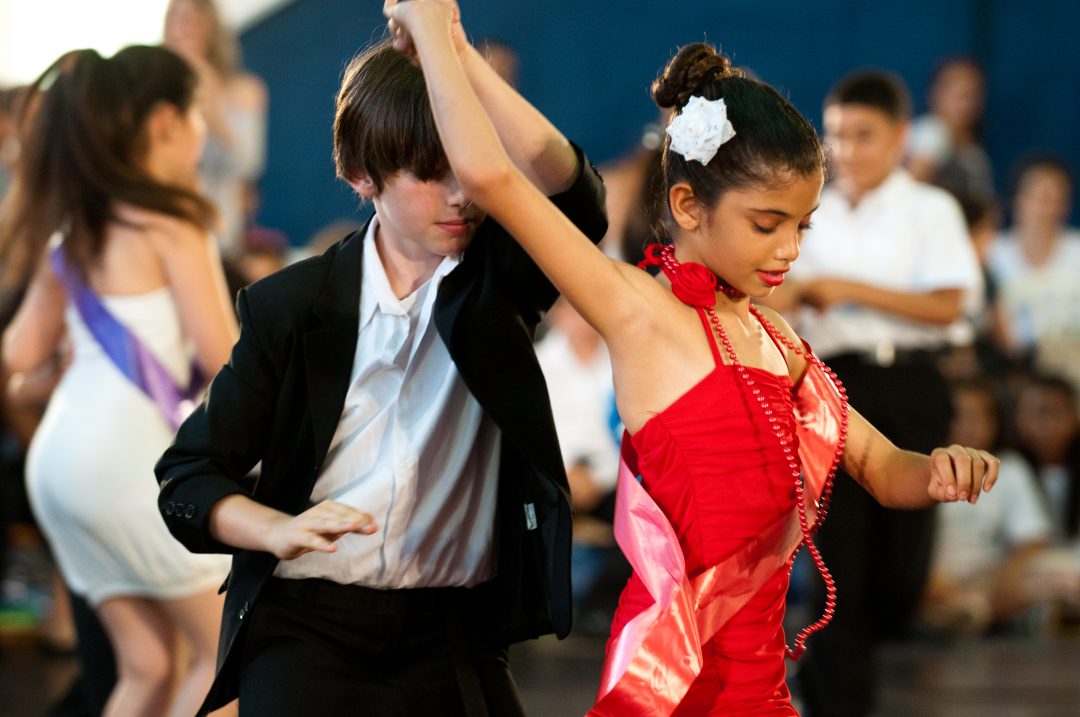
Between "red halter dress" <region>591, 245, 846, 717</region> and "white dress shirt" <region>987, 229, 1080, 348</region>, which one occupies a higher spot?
"white dress shirt" <region>987, 229, 1080, 348</region>

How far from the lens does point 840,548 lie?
3908 millimetres

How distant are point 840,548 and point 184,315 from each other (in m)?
1.90

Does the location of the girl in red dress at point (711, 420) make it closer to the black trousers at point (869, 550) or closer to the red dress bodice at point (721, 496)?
the red dress bodice at point (721, 496)

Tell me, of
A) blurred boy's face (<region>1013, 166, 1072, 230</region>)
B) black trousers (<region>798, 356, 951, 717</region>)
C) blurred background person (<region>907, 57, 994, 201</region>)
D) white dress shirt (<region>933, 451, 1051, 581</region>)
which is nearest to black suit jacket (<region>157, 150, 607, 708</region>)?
black trousers (<region>798, 356, 951, 717</region>)

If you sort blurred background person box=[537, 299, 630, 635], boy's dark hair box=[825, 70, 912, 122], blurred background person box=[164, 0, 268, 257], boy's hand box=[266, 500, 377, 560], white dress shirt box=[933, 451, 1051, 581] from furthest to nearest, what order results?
1. white dress shirt box=[933, 451, 1051, 581]
2. blurred background person box=[537, 299, 630, 635]
3. blurred background person box=[164, 0, 268, 257]
4. boy's dark hair box=[825, 70, 912, 122]
5. boy's hand box=[266, 500, 377, 560]

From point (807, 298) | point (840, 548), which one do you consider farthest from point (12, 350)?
point (840, 548)

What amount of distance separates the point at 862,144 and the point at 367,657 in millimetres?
2536

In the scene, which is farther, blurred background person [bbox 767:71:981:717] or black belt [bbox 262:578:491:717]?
blurred background person [bbox 767:71:981:717]

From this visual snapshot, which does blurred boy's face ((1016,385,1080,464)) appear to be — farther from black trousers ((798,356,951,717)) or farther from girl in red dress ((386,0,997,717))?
girl in red dress ((386,0,997,717))

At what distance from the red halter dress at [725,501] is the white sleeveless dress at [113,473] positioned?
1232mm

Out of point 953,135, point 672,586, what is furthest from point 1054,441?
point 672,586

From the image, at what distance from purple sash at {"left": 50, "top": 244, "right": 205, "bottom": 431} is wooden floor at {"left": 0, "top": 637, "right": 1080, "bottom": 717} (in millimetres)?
1823

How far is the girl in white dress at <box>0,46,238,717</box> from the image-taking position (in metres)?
2.95

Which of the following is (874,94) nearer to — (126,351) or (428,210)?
(126,351)
